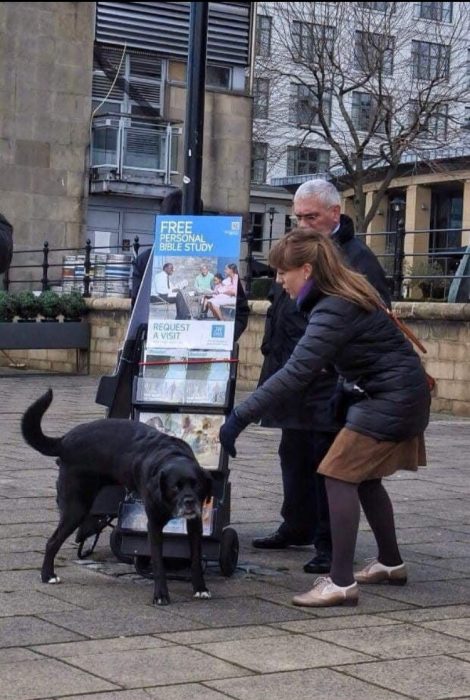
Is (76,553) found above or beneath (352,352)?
beneath

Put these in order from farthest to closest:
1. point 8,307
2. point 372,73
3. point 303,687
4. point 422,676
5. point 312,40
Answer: point 312,40, point 372,73, point 8,307, point 422,676, point 303,687

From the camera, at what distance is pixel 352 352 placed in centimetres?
584

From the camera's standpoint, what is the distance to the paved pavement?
4.46 meters

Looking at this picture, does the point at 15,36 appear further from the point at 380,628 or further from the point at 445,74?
the point at 380,628

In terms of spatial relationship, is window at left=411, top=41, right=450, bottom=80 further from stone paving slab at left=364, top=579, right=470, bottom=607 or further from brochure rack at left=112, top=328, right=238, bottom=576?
stone paving slab at left=364, top=579, right=470, bottom=607

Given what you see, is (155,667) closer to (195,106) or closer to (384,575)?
(384,575)

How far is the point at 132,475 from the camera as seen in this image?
5930 millimetres

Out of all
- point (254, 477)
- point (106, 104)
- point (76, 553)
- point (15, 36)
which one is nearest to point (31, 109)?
point (15, 36)

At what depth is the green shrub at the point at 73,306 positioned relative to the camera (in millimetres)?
21844

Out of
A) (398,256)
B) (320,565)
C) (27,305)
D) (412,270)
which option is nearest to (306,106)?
(27,305)

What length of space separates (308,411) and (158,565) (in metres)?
1.32

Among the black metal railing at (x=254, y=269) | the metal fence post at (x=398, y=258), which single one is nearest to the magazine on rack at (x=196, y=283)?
the black metal railing at (x=254, y=269)

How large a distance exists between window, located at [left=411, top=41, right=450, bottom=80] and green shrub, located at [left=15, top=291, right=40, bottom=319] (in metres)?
17.9

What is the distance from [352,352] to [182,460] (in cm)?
89
